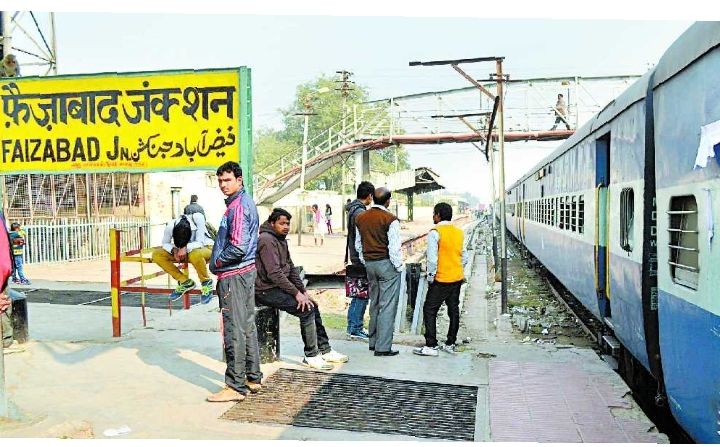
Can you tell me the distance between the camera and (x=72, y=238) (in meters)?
19.0

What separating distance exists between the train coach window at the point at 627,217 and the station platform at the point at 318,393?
50.5 inches

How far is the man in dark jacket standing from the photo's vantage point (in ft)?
25.7

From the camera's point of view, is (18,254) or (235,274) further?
(18,254)

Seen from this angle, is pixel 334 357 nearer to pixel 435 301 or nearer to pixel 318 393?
pixel 318 393

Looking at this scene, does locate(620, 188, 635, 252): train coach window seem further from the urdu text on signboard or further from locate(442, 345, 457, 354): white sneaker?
the urdu text on signboard

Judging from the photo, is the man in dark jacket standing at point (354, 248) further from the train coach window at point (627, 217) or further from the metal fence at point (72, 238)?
the metal fence at point (72, 238)

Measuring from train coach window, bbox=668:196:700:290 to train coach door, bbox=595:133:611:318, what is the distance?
8.61 ft

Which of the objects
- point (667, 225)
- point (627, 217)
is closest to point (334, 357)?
point (627, 217)

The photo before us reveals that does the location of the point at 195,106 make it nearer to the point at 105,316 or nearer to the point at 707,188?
the point at 105,316

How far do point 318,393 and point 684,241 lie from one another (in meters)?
3.24

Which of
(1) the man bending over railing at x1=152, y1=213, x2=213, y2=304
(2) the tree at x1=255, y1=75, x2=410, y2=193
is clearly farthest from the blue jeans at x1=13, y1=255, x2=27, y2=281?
(2) the tree at x1=255, y1=75, x2=410, y2=193

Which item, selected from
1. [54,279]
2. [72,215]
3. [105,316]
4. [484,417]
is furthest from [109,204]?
[484,417]

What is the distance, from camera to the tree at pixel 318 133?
56875 mm

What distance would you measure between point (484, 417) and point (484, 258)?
63.6ft
